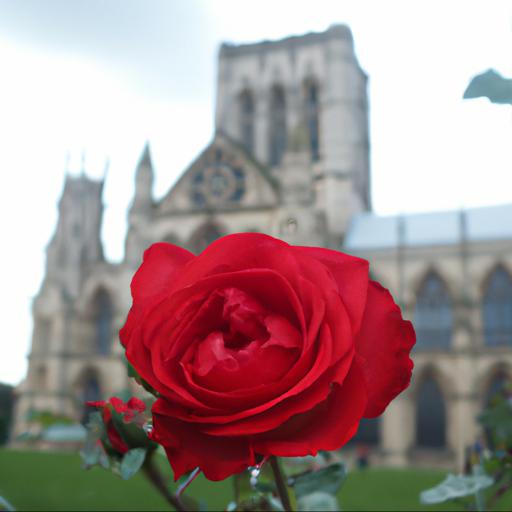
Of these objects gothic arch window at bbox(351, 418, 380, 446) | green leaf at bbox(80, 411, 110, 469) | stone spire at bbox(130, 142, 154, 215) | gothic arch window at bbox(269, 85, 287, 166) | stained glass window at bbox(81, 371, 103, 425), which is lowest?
gothic arch window at bbox(351, 418, 380, 446)

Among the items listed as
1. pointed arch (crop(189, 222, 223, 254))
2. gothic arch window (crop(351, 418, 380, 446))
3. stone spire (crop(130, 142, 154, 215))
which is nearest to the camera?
gothic arch window (crop(351, 418, 380, 446))

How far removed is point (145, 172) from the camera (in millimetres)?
23953

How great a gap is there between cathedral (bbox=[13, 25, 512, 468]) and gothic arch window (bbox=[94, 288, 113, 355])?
0.05m

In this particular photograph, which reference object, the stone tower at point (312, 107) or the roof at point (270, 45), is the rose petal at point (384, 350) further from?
the roof at point (270, 45)

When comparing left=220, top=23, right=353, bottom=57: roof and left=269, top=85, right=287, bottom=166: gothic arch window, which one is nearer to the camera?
left=269, top=85, right=287, bottom=166: gothic arch window

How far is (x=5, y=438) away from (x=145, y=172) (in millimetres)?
10057

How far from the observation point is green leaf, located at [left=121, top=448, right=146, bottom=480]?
36.2 inches

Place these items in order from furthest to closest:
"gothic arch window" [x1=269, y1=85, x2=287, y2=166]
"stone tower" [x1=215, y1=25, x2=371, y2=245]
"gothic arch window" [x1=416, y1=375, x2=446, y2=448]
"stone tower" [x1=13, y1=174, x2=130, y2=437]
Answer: "gothic arch window" [x1=269, y1=85, x2=287, y2=166], "stone tower" [x1=215, y1=25, x2=371, y2=245], "stone tower" [x1=13, y1=174, x2=130, y2=437], "gothic arch window" [x1=416, y1=375, x2=446, y2=448]

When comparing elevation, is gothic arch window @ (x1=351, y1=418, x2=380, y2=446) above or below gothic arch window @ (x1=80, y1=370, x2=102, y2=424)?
below

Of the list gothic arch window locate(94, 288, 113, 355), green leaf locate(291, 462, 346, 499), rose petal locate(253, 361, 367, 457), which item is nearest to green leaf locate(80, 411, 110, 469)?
green leaf locate(291, 462, 346, 499)

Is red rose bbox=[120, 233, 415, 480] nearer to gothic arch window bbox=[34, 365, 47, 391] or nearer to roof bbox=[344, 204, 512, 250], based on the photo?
roof bbox=[344, 204, 512, 250]

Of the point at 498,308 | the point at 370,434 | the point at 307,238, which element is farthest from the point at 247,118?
the point at 370,434

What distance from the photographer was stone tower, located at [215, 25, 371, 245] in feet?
82.9

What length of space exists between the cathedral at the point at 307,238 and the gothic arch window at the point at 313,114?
6cm
